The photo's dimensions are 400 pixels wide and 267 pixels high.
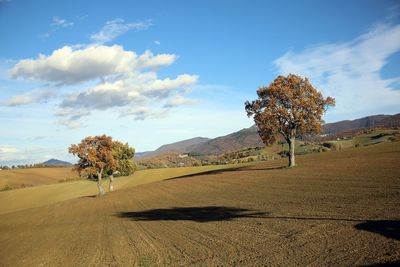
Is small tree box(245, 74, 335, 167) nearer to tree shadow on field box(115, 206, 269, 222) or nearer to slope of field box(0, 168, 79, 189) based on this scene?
tree shadow on field box(115, 206, 269, 222)

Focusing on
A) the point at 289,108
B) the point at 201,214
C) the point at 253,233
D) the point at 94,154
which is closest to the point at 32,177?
the point at 94,154

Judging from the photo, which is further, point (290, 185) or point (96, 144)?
point (96, 144)

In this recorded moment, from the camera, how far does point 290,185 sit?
37938mm

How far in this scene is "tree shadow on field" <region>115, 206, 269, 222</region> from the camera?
85.8ft

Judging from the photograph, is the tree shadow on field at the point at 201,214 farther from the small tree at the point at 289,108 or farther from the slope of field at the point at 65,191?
the slope of field at the point at 65,191

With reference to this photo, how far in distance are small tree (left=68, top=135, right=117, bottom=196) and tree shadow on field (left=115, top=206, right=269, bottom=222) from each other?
28.3m

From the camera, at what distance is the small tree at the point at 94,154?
6011 cm

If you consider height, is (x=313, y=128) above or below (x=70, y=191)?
above

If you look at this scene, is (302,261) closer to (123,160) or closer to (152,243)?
(152,243)

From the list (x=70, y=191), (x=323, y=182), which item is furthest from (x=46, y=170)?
(x=323, y=182)

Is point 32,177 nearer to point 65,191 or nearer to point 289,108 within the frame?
point 65,191

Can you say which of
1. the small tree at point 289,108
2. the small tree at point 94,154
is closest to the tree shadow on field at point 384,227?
the small tree at point 289,108

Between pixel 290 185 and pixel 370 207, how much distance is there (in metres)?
16.0

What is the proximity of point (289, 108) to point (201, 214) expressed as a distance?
1060 inches
